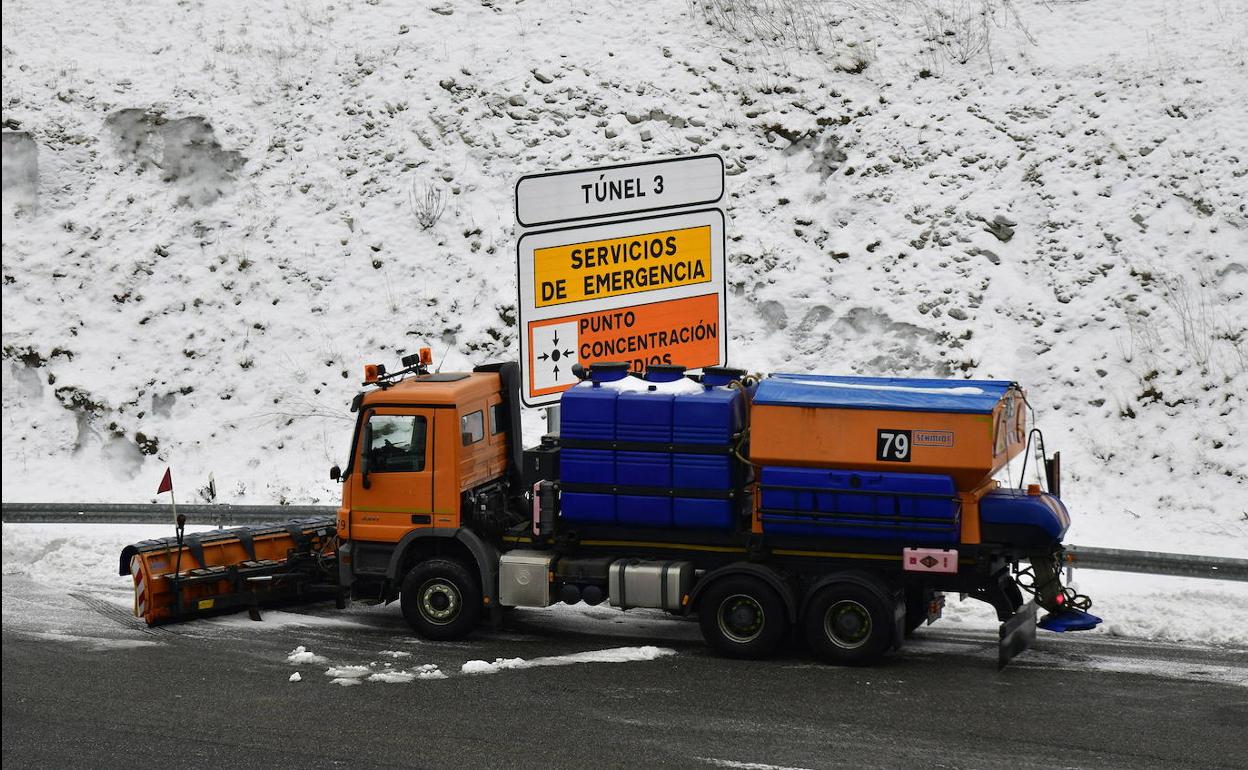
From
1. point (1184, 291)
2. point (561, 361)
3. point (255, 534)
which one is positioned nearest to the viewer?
point (255, 534)

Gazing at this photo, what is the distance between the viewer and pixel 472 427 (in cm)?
1161

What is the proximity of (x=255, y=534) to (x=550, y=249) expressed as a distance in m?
4.51

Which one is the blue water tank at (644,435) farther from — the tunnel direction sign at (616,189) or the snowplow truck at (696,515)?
the tunnel direction sign at (616,189)

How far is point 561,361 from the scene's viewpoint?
1339 centimetres

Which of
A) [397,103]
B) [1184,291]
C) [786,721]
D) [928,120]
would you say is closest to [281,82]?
[397,103]

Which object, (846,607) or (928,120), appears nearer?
(846,607)

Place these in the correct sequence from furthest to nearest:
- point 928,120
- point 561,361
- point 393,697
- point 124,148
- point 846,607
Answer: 1. point 124,148
2. point 928,120
3. point 561,361
4. point 846,607
5. point 393,697

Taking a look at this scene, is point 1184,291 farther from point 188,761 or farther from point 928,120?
point 188,761

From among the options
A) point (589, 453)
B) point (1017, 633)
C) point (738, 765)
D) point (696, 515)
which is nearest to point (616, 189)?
point (589, 453)

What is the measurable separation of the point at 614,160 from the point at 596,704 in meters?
14.0

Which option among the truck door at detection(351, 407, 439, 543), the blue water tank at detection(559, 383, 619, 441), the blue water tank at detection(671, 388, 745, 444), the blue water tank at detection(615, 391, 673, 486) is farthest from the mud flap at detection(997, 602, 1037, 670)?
the truck door at detection(351, 407, 439, 543)

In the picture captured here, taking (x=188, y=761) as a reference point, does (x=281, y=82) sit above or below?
above

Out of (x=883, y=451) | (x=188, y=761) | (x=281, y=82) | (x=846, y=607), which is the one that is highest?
(x=281, y=82)

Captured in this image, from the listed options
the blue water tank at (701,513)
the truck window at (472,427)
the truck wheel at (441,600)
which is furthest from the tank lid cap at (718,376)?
the truck wheel at (441,600)
